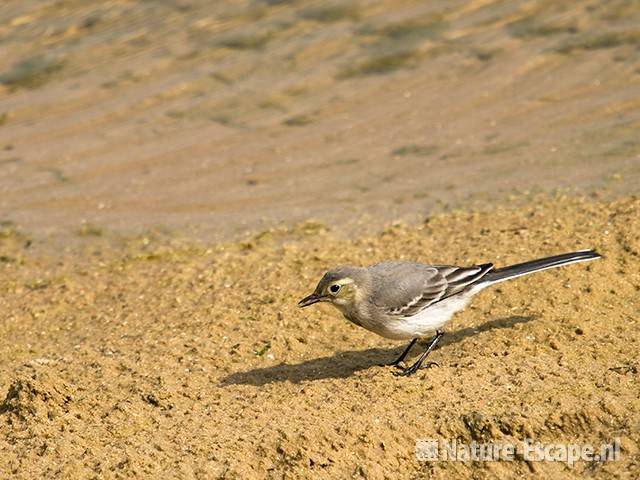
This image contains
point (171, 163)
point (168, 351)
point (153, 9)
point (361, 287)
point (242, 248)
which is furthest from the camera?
point (153, 9)

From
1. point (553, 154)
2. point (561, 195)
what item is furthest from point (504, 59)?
point (561, 195)

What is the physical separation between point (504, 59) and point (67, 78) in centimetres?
625

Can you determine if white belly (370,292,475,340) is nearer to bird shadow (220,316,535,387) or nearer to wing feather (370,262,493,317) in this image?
wing feather (370,262,493,317)

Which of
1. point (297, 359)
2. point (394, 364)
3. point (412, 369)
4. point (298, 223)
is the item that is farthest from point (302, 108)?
point (412, 369)

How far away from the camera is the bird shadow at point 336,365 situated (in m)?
7.57

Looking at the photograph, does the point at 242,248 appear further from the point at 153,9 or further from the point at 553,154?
the point at 153,9

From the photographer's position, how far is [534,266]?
792cm

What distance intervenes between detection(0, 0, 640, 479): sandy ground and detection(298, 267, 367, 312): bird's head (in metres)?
0.53

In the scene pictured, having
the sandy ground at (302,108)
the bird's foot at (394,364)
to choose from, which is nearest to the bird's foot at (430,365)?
the bird's foot at (394,364)

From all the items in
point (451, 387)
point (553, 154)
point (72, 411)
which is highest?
point (72, 411)

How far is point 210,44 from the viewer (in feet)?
51.2

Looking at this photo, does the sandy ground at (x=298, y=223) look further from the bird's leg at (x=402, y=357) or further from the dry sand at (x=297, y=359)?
the bird's leg at (x=402, y=357)

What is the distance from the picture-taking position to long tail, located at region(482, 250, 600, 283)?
785 cm

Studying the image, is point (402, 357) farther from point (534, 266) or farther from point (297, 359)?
point (534, 266)
